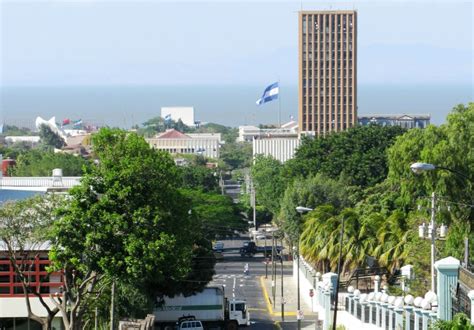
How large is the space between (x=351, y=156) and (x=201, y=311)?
169 ft

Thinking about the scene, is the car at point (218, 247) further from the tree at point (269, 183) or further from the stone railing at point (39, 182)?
the stone railing at point (39, 182)

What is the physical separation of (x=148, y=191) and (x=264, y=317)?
16930mm

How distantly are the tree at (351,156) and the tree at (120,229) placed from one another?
5364 centimetres

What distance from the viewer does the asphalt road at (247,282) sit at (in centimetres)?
7712

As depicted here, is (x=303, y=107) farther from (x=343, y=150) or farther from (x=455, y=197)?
(x=455, y=197)

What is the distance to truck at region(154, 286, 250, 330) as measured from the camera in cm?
7112

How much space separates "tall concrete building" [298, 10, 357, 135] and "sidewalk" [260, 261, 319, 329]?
8347 cm

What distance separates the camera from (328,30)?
591ft

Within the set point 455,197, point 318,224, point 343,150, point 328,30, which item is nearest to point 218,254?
point 343,150

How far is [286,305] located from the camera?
268 ft

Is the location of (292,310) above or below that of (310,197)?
below

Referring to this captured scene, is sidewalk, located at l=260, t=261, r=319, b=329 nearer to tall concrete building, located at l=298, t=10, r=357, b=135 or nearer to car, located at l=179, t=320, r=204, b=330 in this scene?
car, located at l=179, t=320, r=204, b=330

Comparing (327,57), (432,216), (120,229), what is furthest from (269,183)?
(432,216)

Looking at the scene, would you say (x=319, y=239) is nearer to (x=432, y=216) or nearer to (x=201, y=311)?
(x=201, y=311)
